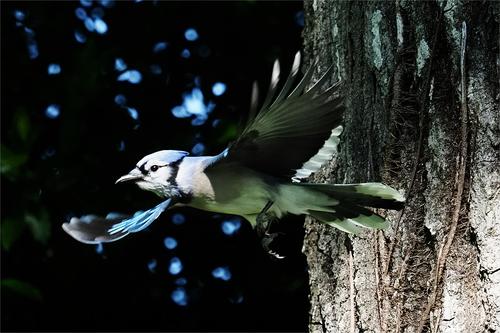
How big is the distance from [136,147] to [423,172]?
6.20ft

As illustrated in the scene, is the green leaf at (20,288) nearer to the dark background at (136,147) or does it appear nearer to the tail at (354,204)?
the dark background at (136,147)

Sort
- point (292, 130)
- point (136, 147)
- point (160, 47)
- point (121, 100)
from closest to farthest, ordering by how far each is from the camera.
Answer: point (292, 130) → point (136, 147) → point (121, 100) → point (160, 47)

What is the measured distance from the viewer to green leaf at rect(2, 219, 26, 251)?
3.21 m

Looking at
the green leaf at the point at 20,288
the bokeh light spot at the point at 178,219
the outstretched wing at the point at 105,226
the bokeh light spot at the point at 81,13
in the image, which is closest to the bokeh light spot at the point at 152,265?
the bokeh light spot at the point at 178,219

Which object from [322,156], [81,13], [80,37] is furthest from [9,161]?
[322,156]

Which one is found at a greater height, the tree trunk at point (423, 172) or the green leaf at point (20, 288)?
the tree trunk at point (423, 172)

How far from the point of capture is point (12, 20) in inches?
149

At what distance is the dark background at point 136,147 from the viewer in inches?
135

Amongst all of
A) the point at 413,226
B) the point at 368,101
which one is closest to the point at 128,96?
the point at 368,101

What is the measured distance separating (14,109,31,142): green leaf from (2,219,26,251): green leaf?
0.34 m

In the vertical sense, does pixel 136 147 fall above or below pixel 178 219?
above

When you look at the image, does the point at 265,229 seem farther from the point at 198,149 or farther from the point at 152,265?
the point at 152,265

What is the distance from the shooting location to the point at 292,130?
1.82 meters

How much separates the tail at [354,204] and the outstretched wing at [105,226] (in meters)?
0.39
